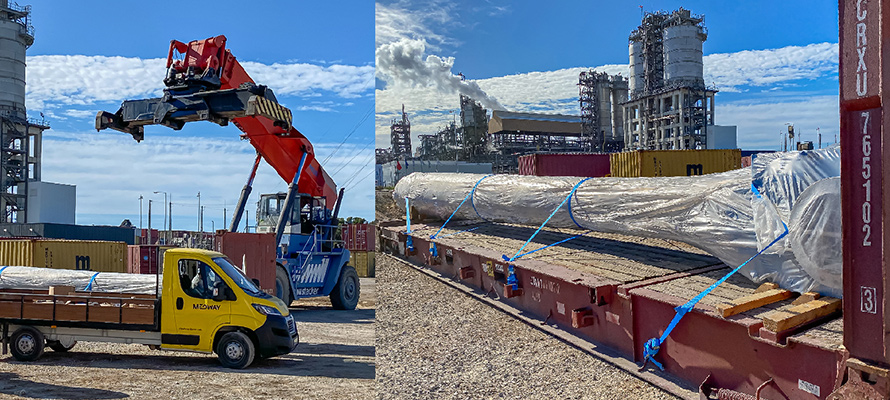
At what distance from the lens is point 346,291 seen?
16.5 m

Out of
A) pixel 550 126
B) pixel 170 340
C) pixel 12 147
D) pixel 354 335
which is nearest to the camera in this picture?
pixel 170 340

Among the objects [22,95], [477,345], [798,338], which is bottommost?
[477,345]

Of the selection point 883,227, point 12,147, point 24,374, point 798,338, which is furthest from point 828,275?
point 12,147

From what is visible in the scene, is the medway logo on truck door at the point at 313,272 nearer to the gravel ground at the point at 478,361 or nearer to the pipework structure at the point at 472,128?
the gravel ground at the point at 478,361

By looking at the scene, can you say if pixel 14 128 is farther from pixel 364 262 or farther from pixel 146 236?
pixel 364 262

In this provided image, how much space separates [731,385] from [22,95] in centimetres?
5384

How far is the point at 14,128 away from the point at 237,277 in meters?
46.9

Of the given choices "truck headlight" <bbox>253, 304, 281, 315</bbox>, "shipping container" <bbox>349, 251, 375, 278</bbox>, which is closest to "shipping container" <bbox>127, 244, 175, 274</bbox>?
"shipping container" <bbox>349, 251, 375, 278</bbox>

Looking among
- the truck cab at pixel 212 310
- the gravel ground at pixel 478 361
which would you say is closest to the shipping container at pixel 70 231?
the truck cab at pixel 212 310

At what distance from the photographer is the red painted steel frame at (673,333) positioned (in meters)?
4.46

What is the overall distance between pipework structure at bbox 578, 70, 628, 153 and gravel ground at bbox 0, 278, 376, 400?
5074cm

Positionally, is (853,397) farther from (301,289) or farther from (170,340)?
(301,289)

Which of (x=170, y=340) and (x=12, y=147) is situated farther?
(x=12, y=147)

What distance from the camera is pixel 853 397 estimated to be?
3773mm
